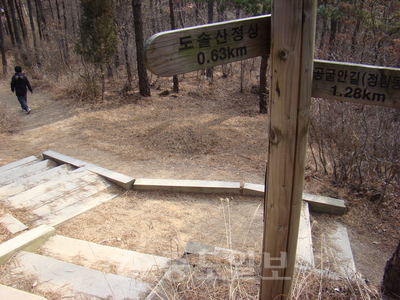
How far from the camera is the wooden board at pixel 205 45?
139 centimetres

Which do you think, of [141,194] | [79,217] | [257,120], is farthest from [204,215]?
[257,120]

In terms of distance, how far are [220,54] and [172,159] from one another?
4.68m

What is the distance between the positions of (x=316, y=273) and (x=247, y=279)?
1.79ft

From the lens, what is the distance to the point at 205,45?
59.1 inches

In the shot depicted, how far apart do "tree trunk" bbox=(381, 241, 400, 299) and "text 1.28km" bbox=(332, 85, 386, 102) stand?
3.76 ft

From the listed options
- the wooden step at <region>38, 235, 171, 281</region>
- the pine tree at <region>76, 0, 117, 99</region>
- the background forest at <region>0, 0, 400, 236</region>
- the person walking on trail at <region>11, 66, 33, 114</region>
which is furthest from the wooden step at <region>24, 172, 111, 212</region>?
the pine tree at <region>76, 0, 117, 99</region>

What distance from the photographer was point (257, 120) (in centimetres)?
931

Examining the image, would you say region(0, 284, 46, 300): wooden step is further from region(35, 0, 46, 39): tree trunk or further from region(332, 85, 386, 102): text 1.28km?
region(35, 0, 46, 39): tree trunk

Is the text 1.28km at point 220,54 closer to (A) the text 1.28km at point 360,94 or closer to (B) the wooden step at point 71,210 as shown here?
(A) the text 1.28km at point 360,94

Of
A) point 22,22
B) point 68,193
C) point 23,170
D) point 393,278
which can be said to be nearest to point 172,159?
point 68,193

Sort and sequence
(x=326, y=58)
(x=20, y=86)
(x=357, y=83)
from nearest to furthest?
(x=357, y=83) < (x=326, y=58) < (x=20, y=86)

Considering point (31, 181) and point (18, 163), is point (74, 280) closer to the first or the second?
point (31, 181)

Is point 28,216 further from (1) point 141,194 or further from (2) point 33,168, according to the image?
(2) point 33,168

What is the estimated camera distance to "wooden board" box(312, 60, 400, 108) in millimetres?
1691
